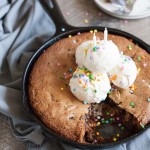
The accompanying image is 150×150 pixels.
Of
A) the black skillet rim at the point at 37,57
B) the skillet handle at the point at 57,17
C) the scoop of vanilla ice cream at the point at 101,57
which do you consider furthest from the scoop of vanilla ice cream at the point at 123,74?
the skillet handle at the point at 57,17

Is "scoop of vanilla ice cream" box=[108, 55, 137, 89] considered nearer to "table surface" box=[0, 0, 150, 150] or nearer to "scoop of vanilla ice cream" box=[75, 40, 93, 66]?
"scoop of vanilla ice cream" box=[75, 40, 93, 66]

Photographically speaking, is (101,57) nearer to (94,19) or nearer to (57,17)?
(57,17)

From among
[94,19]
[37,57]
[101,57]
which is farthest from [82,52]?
[94,19]

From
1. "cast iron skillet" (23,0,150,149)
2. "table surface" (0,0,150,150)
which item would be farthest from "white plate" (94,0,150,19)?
"cast iron skillet" (23,0,150,149)

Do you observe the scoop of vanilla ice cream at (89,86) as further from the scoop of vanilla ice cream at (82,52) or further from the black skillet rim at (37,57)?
the black skillet rim at (37,57)

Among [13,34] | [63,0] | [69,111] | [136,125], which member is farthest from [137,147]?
[63,0]

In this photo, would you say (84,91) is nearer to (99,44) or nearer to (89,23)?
(99,44)
